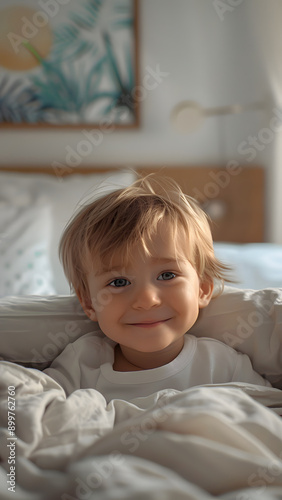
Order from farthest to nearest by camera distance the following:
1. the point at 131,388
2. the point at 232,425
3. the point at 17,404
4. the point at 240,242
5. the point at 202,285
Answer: the point at 240,242, the point at 202,285, the point at 131,388, the point at 17,404, the point at 232,425

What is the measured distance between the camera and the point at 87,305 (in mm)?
1022

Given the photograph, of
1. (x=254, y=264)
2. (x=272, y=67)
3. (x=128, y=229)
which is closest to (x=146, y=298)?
(x=128, y=229)

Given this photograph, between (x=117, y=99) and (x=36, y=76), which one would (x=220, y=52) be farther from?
(x=36, y=76)

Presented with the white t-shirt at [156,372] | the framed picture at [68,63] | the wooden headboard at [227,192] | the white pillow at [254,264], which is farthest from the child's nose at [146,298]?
the framed picture at [68,63]

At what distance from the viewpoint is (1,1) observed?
7.08 ft

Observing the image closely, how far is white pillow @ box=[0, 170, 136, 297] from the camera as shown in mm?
1583

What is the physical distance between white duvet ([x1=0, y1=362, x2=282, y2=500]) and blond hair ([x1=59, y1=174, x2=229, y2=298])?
0.29 m

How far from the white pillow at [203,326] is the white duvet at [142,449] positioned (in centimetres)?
24

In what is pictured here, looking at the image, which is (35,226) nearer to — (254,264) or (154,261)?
(254,264)

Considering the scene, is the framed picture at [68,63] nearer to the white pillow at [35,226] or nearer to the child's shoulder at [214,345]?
the white pillow at [35,226]

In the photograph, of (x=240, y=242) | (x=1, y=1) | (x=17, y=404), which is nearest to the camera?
(x=17, y=404)

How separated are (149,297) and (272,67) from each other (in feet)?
5.63

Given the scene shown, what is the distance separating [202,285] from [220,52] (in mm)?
1563

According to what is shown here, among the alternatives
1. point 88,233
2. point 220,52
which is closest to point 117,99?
point 220,52
